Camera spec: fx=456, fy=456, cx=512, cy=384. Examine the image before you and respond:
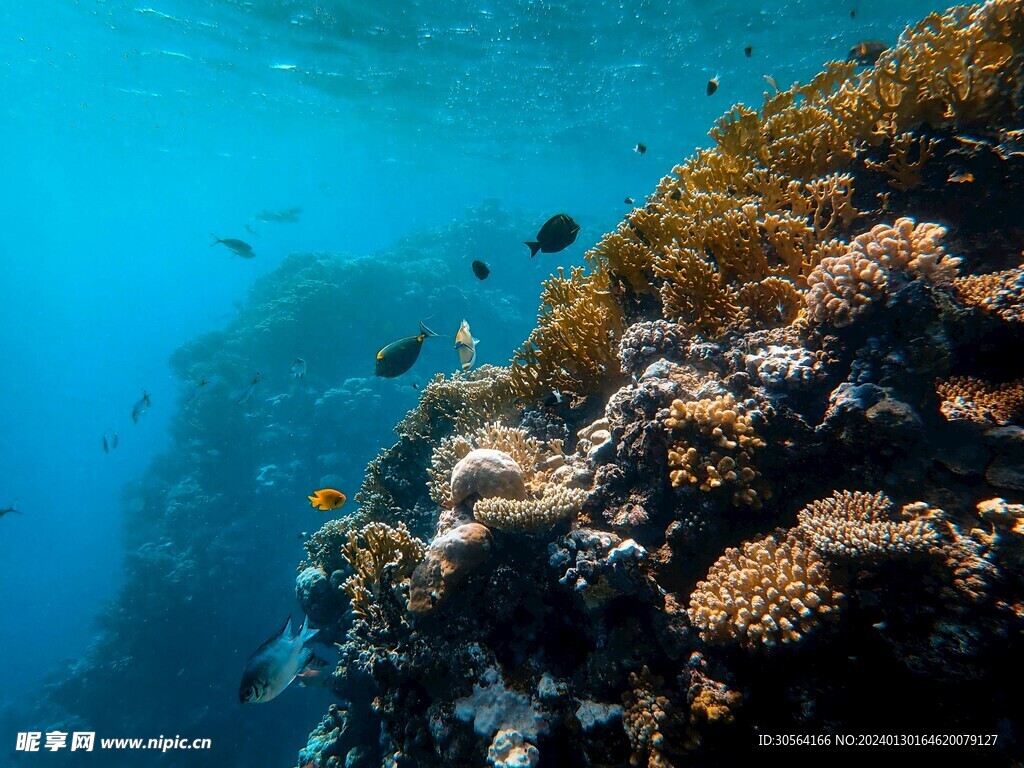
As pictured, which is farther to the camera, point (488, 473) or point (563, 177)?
point (563, 177)

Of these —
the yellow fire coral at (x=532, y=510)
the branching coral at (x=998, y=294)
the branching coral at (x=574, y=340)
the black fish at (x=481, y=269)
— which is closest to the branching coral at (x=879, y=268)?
the branching coral at (x=998, y=294)

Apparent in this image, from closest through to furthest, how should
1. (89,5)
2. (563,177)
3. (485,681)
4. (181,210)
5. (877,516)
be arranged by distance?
(877,516) < (485,681) < (89,5) < (563,177) < (181,210)

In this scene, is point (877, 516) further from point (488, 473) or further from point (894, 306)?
point (488, 473)

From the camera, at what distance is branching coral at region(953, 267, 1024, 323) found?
2.66m

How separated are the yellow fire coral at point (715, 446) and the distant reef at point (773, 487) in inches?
0.7

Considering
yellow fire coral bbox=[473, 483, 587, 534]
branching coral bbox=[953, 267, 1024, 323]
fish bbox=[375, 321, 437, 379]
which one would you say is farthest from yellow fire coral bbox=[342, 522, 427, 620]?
branching coral bbox=[953, 267, 1024, 323]

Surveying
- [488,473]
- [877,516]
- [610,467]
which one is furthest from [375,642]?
[877,516]

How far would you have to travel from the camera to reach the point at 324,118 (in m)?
37.8

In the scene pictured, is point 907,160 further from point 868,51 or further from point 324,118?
point 324,118

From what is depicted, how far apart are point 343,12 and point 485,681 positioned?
2578 centimetres

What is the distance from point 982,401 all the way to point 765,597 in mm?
1671

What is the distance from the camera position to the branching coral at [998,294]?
8.73ft

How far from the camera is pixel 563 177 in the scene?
67375 mm

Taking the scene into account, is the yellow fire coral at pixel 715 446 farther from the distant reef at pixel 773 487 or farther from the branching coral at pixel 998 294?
the branching coral at pixel 998 294
